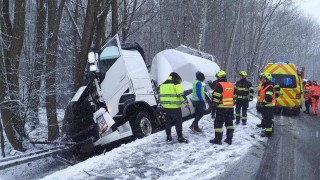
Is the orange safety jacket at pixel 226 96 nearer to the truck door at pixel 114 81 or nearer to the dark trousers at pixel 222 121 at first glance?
the dark trousers at pixel 222 121

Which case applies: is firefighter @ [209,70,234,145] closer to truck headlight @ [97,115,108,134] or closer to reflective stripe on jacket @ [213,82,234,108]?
reflective stripe on jacket @ [213,82,234,108]

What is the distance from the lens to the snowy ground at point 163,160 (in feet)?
19.3

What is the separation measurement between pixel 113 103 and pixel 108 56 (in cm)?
149

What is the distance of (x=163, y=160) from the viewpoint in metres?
6.77

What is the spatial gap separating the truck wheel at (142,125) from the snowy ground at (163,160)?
52 cm

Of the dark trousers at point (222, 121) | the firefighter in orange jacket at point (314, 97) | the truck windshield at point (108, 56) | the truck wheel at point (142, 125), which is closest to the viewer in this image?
the dark trousers at point (222, 121)

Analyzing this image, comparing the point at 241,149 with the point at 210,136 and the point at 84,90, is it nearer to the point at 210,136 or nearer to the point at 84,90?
the point at 210,136

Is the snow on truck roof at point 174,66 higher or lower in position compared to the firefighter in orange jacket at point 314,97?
higher

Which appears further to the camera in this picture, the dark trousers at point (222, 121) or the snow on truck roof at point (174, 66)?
the snow on truck roof at point (174, 66)

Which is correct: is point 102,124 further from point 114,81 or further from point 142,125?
point 142,125

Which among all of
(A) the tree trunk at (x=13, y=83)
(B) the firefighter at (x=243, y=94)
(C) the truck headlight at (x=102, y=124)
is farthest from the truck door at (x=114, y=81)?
(B) the firefighter at (x=243, y=94)

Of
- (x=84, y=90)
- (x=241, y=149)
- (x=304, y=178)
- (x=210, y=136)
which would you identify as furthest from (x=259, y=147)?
(x=84, y=90)

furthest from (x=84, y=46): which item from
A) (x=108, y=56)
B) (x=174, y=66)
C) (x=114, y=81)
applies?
(x=114, y=81)

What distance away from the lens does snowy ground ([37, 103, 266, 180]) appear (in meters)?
5.89
